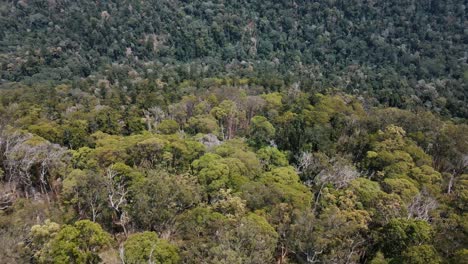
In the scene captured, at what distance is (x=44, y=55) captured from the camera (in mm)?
154500

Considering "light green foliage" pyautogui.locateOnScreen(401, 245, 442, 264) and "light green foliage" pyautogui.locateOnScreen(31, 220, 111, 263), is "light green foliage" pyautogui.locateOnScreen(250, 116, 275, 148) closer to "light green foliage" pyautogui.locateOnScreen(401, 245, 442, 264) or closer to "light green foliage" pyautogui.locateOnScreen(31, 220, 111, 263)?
"light green foliage" pyautogui.locateOnScreen(401, 245, 442, 264)

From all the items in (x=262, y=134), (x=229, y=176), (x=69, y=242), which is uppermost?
(x=69, y=242)

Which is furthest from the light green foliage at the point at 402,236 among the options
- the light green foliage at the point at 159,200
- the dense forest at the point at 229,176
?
the light green foliage at the point at 159,200

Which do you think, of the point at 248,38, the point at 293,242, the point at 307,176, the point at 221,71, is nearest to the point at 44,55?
the point at 221,71

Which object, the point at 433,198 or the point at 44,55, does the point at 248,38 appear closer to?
the point at 44,55

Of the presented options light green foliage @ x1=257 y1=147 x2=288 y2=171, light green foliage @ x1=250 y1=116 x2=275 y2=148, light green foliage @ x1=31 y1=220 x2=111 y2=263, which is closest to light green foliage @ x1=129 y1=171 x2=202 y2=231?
light green foliage @ x1=31 y1=220 x2=111 y2=263

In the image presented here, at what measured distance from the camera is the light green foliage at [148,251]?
30.0 meters

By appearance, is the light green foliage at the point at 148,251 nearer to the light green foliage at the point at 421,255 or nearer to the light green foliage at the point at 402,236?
the light green foliage at the point at 421,255

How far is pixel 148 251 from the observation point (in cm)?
3023

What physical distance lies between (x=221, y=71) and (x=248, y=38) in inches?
1827

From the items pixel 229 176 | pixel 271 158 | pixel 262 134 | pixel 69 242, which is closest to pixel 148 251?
pixel 69 242

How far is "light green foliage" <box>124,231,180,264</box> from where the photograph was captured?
30000 millimetres

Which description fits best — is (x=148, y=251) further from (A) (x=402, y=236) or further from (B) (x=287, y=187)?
(A) (x=402, y=236)

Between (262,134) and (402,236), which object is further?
(262,134)
